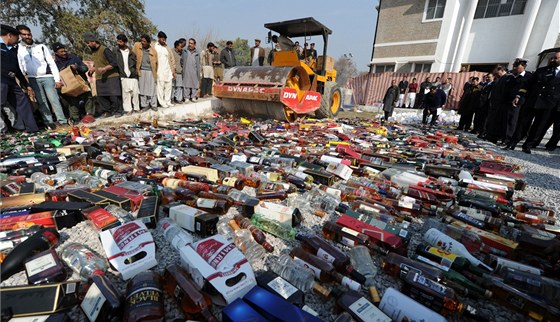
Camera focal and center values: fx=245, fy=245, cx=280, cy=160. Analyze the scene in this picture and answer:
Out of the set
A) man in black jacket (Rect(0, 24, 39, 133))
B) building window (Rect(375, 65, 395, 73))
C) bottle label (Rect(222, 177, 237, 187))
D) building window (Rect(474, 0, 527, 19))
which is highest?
building window (Rect(474, 0, 527, 19))

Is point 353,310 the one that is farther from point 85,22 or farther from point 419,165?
point 85,22

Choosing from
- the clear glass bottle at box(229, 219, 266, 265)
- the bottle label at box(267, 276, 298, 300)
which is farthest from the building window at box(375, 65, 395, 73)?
the bottle label at box(267, 276, 298, 300)

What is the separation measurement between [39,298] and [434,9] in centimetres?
2311

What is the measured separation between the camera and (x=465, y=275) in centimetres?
174

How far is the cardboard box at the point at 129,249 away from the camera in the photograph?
1.66 m

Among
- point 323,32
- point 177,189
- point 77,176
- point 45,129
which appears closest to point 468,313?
point 177,189

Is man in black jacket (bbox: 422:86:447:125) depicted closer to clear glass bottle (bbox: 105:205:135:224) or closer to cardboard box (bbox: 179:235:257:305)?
cardboard box (bbox: 179:235:257:305)

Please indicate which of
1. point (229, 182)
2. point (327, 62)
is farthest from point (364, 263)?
point (327, 62)

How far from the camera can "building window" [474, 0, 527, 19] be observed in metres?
15.6

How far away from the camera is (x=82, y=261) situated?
171cm

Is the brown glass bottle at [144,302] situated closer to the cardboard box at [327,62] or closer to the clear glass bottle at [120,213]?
the clear glass bottle at [120,213]

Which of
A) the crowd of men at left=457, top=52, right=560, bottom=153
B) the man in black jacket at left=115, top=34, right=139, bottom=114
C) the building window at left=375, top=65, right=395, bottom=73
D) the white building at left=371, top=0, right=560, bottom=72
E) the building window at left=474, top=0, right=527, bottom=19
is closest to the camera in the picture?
the crowd of men at left=457, top=52, right=560, bottom=153

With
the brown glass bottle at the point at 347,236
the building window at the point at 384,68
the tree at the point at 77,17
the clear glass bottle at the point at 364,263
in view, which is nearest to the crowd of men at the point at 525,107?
the brown glass bottle at the point at 347,236

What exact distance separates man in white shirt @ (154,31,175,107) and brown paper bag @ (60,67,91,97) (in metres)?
2.19
